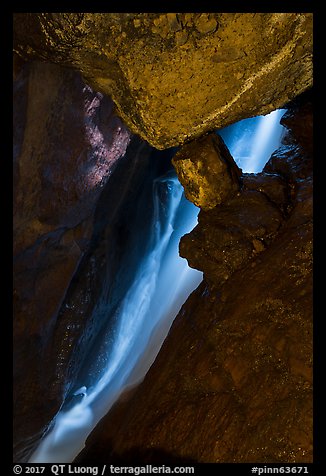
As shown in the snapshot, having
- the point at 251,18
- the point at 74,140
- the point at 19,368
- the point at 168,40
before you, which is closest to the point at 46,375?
the point at 19,368

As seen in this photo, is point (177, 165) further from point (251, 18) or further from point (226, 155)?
point (251, 18)

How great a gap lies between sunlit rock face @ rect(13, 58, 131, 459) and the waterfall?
1.86 meters

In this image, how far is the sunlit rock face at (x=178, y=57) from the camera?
1711 mm

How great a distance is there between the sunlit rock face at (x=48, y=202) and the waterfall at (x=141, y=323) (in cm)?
186

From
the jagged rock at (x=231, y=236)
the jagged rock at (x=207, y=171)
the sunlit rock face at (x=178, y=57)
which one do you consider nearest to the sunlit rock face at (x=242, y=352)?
the jagged rock at (x=231, y=236)

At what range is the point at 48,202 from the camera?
3117 millimetres

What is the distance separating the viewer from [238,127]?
1015 centimetres

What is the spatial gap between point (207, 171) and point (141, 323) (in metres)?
5.12

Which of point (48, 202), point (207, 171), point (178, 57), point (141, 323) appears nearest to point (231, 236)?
point (207, 171)

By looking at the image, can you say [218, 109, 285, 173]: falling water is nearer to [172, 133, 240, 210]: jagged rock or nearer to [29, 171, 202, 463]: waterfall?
[29, 171, 202, 463]: waterfall

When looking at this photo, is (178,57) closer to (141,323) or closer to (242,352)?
(242,352)

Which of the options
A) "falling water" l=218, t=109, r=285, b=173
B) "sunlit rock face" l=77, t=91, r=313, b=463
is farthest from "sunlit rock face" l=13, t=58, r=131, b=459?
"falling water" l=218, t=109, r=285, b=173

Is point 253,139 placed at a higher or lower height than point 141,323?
higher

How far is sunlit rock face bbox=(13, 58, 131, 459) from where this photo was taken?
267cm
